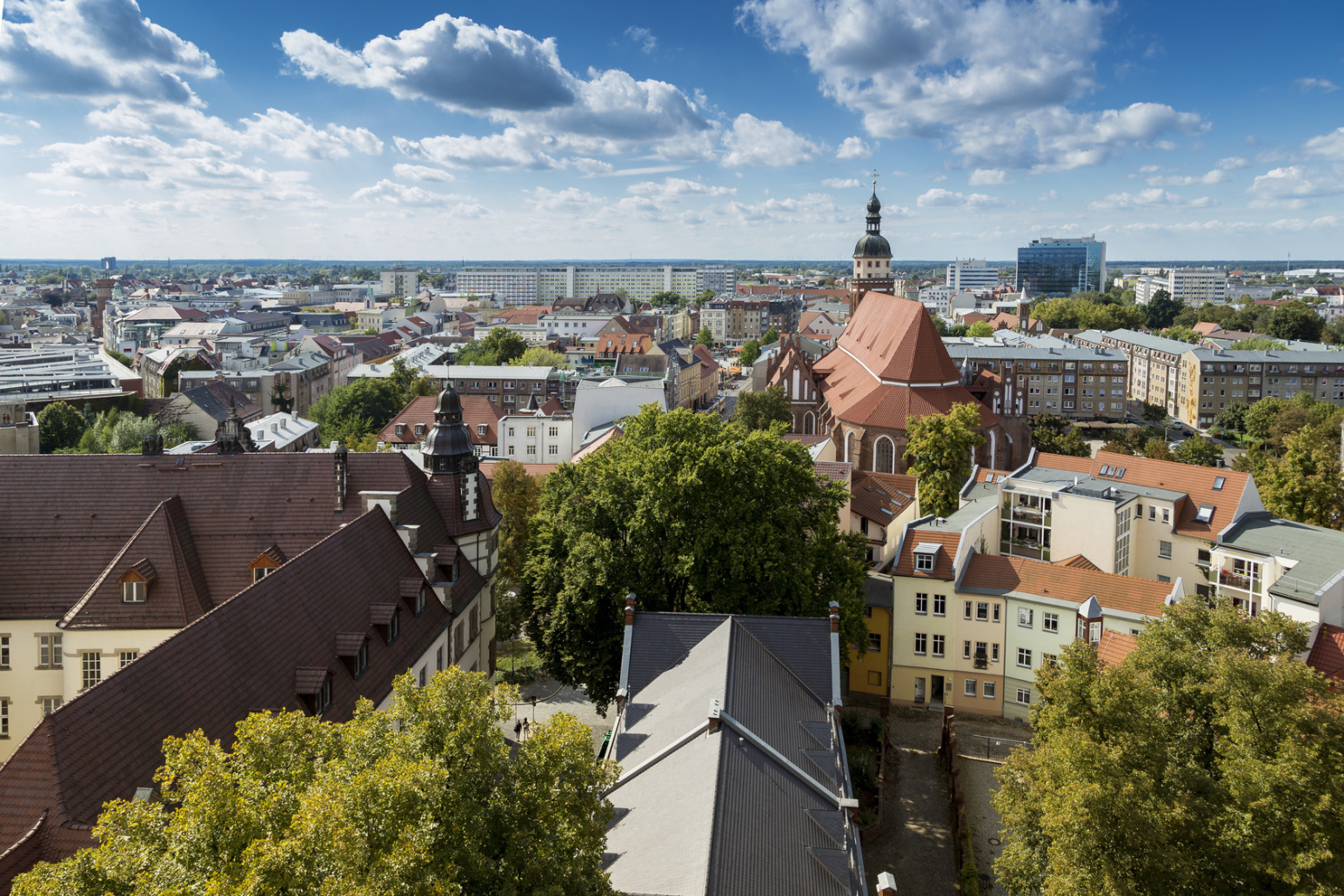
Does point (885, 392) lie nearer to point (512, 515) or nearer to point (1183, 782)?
point (512, 515)

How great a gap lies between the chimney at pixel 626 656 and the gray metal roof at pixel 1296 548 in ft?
84.7

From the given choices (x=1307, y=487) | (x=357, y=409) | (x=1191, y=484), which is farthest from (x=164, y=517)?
(x=357, y=409)

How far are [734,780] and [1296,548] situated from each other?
1263 inches

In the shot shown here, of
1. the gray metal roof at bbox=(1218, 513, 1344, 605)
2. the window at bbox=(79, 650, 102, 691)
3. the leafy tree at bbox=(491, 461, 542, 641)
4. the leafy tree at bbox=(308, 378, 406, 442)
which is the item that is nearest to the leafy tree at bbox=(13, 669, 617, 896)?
the window at bbox=(79, 650, 102, 691)

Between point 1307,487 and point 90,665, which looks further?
point 1307,487

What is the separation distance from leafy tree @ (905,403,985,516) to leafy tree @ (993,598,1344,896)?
32.8m

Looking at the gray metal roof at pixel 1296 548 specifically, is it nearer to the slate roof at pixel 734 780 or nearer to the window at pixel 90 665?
the slate roof at pixel 734 780

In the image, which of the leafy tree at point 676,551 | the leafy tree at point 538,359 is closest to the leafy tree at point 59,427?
the leafy tree at point 538,359

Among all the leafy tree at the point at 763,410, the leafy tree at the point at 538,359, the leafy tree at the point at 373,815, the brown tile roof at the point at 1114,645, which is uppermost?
the leafy tree at the point at 538,359

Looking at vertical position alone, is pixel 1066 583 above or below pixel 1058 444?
below

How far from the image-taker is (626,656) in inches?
1115

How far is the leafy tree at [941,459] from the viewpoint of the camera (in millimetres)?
56469

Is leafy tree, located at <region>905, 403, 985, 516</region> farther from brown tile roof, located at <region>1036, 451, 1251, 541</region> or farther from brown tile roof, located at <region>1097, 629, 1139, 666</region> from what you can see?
brown tile roof, located at <region>1097, 629, 1139, 666</region>

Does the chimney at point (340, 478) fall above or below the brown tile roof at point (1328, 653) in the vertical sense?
above
